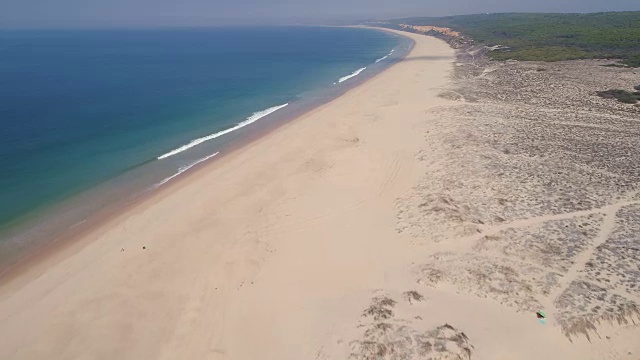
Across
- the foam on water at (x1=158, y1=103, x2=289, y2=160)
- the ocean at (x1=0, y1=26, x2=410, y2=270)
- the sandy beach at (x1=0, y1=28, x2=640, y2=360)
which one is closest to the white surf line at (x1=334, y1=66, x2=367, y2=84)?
the ocean at (x1=0, y1=26, x2=410, y2=270)

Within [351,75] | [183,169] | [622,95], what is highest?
[622,95]

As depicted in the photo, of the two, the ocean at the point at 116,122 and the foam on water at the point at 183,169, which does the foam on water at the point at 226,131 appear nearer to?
the ocean at the point at 116,122

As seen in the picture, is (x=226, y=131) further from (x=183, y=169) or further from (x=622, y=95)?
(x=622, y=95)

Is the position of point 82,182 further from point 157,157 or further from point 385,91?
point 385,91

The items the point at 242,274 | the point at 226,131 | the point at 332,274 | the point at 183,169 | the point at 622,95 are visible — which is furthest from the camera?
the point at 622,95

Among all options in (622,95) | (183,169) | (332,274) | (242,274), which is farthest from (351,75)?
(242,274)

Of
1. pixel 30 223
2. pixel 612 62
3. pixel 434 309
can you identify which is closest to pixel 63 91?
pixel 30 223
